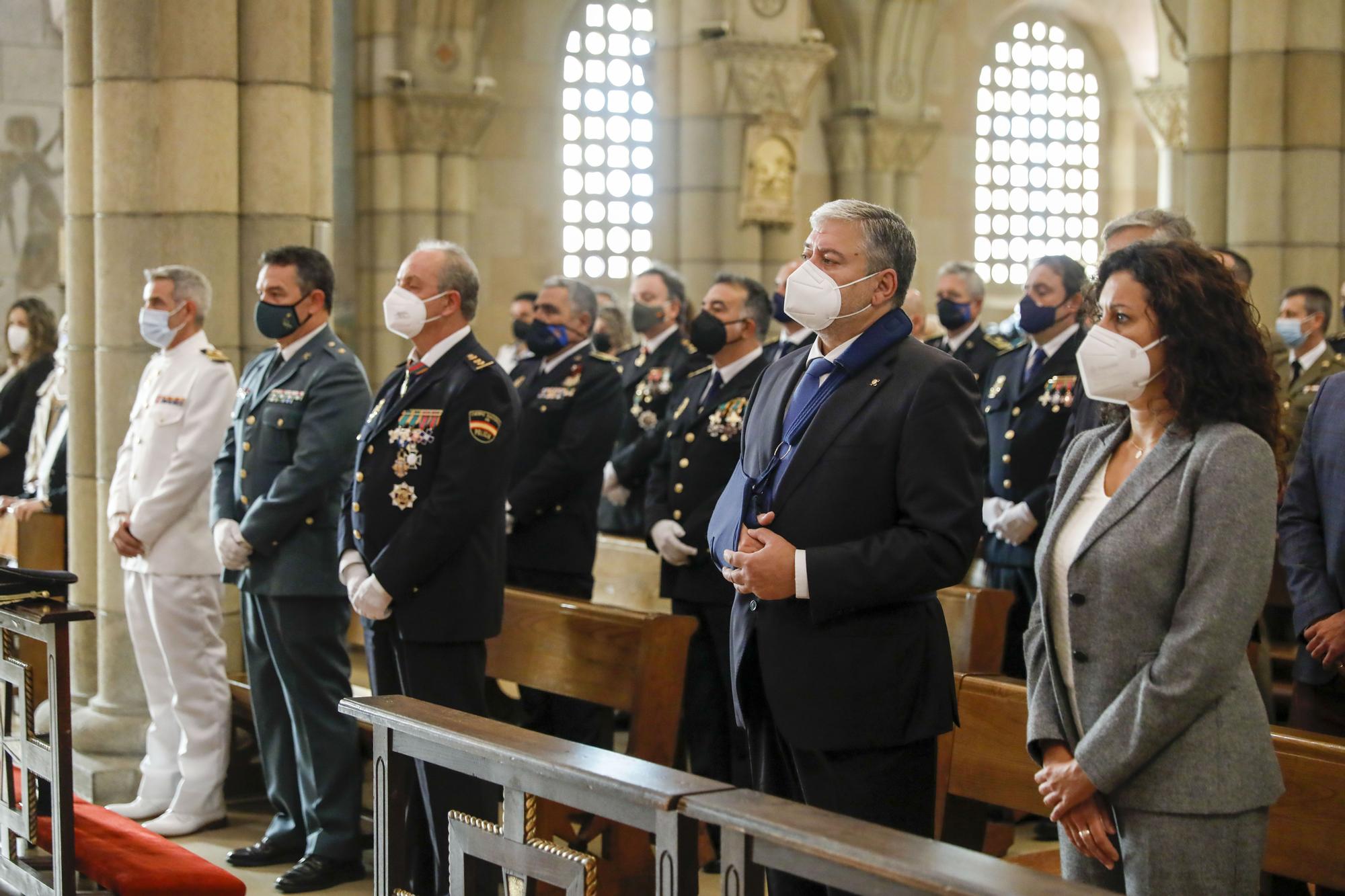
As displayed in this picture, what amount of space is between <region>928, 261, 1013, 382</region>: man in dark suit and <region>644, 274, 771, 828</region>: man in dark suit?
1881 mm

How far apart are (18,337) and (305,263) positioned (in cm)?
388

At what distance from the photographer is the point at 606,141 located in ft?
47.7

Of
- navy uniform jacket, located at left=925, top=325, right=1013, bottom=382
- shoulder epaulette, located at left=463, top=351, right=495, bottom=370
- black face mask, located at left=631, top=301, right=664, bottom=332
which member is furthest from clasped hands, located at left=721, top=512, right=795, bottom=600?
black face mask, located at left=631, top=301, right=664, bottom=332

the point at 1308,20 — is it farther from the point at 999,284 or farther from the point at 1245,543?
the point at 999,284

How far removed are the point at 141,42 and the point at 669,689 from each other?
9.53 feet

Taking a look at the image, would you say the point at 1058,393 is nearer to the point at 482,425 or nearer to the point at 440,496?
the point at 482,425

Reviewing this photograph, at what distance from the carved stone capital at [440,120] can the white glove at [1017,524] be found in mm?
8878

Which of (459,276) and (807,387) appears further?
(459,276)

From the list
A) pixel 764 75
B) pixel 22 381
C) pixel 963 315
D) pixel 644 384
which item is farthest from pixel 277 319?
pixel 764 75

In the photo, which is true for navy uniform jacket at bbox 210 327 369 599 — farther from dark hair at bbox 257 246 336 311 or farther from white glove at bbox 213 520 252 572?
dark hair at bbox 257 246 336 311

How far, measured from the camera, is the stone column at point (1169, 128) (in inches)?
604

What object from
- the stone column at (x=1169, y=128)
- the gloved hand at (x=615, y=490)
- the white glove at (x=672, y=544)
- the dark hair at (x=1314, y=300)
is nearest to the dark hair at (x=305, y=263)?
the white glove at (x=672, y=544)

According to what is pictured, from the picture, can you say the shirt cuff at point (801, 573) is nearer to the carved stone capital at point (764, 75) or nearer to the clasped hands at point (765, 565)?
the clasped hands at point (765, 565)

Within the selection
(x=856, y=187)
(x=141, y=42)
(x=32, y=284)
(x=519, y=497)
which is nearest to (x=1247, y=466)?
(x=519, y=497)
